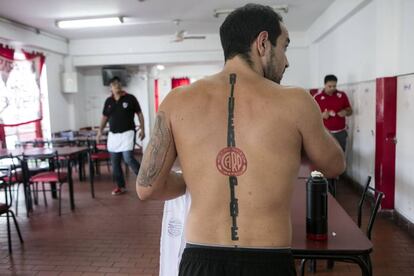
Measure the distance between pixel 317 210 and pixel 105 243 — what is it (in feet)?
8.15

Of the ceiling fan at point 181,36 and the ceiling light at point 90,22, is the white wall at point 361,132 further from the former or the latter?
the ceiling light at point 90,22

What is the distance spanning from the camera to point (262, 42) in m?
1.06

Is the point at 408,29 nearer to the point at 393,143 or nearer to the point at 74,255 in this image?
the point at 393,143

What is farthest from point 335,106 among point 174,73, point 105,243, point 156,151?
point 174,73

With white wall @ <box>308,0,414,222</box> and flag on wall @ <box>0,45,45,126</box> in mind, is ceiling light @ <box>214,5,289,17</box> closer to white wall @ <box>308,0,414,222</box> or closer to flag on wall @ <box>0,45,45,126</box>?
white wall @ <box>308,0,414,222</box>

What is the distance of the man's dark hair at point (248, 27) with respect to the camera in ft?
3.44

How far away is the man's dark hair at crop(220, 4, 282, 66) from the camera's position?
3.44ft

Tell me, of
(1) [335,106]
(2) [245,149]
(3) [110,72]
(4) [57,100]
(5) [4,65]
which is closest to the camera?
(2) [245,149]

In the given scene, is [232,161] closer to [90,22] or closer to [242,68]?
[242,68]

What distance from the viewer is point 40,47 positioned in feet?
23.3

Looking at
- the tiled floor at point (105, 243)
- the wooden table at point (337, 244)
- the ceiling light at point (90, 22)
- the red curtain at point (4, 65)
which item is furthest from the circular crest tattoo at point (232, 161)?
the red curtain at point (4, 65)

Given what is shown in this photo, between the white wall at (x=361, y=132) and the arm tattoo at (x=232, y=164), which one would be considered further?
the white wall at (x=361, y=132)

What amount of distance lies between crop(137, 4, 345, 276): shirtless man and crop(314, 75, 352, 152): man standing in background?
396 cm

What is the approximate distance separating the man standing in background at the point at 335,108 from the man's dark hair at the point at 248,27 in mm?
3979
